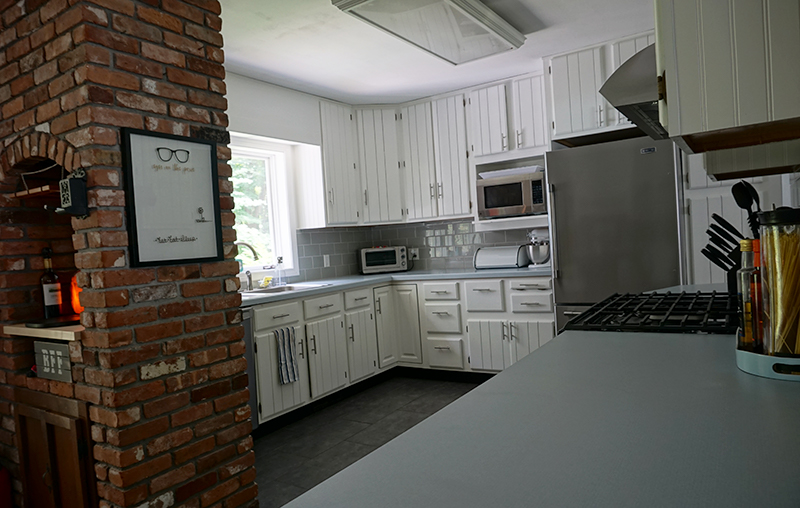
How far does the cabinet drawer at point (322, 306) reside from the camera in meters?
3.72

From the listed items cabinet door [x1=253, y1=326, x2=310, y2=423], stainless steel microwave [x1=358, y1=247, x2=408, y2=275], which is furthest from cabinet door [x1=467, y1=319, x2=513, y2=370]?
cabinet door [x1=253, y1=326, x2=310, y2=423]

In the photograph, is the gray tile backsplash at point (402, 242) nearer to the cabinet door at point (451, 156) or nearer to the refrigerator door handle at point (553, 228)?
the cabinet door at point (451, 156)

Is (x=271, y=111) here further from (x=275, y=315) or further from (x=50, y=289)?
(x=50, y=289)

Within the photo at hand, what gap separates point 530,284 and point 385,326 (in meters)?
1.26

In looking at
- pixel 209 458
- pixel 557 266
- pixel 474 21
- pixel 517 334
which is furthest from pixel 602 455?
pixel 517 334

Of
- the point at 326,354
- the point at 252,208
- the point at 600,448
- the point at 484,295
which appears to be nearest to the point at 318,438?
the point at 326,354

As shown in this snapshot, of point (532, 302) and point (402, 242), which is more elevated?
point (402, 242)

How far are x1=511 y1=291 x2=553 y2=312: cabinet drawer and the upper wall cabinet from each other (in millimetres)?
3076

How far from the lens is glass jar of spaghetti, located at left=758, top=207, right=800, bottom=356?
1.01 meters

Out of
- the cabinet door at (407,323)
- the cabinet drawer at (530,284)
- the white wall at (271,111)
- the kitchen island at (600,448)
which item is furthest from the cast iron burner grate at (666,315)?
the white wall at (271,111)

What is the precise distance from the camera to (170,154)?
206cm

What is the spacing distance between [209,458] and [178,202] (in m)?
1.02

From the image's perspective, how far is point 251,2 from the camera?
8.82 ft

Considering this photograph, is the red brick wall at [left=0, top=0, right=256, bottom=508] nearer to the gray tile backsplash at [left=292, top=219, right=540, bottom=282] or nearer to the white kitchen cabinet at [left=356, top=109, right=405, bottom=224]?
the gray tile backsplash at [left=292, top=219, right=540, bottom=282]
